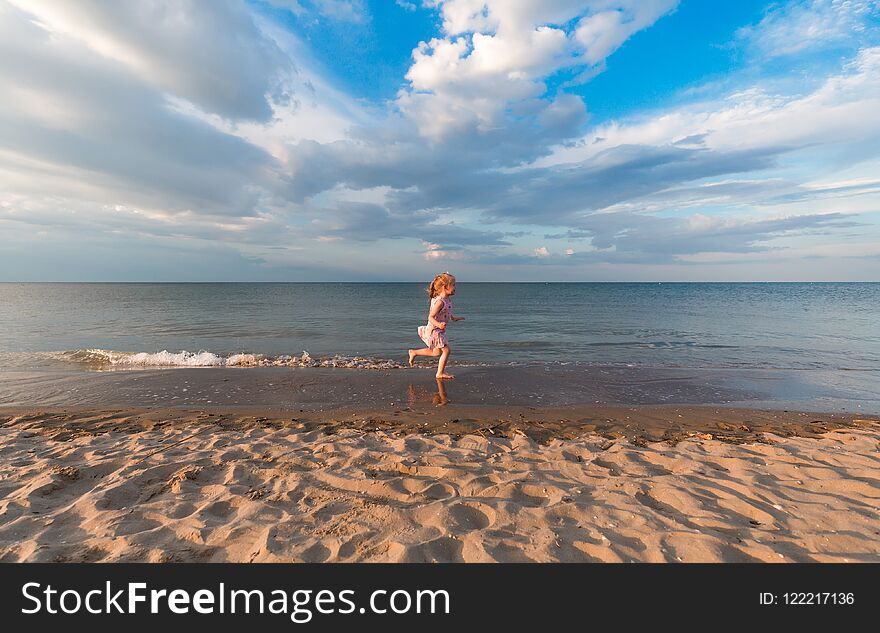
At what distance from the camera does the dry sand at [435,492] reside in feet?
9.54

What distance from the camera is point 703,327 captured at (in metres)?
21.8

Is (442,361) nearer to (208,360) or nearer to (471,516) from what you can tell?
(471,516)

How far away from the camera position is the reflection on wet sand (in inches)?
313

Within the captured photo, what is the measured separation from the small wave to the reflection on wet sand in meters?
2.86

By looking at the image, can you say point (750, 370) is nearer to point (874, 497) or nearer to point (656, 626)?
point (874, 497)

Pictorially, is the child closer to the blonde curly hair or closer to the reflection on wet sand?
the blonde curly hair

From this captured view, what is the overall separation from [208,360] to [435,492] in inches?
448

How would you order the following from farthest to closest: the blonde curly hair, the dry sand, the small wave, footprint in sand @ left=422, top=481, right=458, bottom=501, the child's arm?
1. the small wave
2. the child's arm
3. the blonde curly hair
4. footprint in sand @ left=422, top=481, right=458, bottom=501
5. the dry sand

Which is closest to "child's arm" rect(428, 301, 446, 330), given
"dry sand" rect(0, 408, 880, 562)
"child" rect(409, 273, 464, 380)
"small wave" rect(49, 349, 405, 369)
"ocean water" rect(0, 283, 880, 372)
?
"child" rect(409, 273, 464, 380)

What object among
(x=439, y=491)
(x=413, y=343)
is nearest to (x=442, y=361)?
(x=439, y=491)

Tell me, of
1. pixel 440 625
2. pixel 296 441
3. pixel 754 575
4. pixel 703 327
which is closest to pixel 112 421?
pixel 296 441

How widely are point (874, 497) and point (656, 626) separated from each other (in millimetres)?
3259

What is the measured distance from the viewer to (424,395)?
334 inches

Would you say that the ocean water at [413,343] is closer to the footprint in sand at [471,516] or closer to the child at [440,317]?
the child at [440,317]
